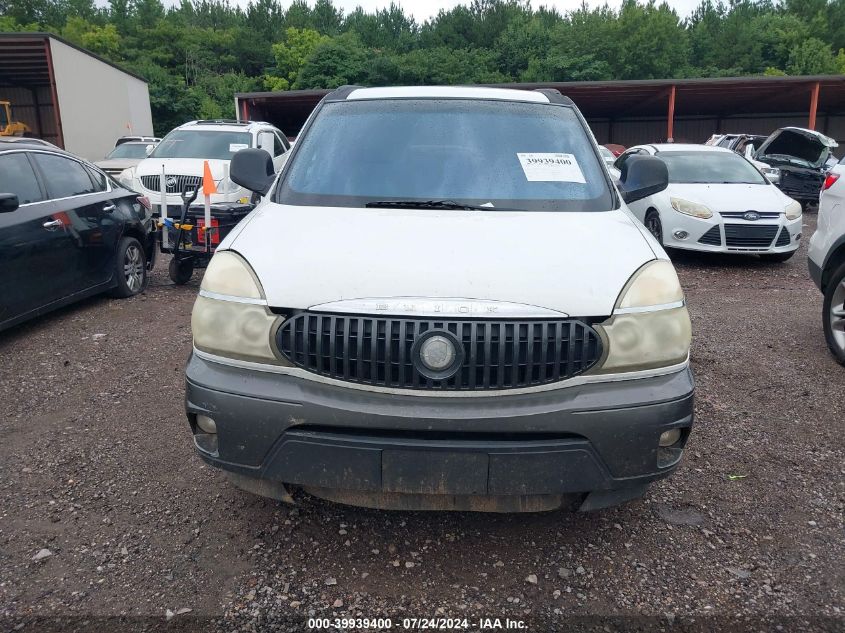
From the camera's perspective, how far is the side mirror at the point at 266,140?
12.4m

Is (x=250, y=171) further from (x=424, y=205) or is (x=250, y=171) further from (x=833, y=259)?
(x=833, y=259)

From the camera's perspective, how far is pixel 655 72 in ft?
184

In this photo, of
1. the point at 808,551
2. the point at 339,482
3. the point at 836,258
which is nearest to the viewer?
the point at 339,482

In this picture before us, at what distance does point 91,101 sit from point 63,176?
20294 mm

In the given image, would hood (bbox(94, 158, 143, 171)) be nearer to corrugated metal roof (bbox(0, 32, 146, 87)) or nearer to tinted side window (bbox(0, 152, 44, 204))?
corrugated metal roof (bbox(0, 32, 146, 87))

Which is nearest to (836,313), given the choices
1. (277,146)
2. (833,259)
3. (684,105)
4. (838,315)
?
(838,315)

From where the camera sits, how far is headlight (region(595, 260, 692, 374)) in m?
2.41

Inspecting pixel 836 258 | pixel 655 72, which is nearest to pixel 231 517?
pixel 836 258

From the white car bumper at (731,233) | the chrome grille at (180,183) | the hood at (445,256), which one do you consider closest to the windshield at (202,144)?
the chrome grille at (180,183)

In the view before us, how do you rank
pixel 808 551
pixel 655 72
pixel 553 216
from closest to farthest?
pixel 808 551 → pixel 553 216 → pixel 655 72

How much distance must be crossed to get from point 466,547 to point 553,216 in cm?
148

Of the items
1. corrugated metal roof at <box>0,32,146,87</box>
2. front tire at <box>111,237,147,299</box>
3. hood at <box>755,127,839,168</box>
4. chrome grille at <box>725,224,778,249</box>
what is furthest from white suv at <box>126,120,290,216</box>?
corrugated metal roof at <box>0,32,146,87</box>

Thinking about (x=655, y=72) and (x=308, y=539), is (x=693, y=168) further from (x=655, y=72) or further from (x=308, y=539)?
(x=655, y=72)

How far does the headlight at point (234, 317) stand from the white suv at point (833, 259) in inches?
174
